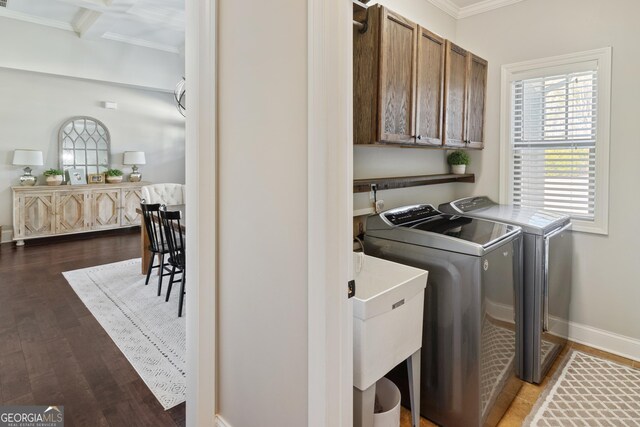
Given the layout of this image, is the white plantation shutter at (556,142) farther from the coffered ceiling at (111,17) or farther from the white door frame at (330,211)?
the coffered ceiling at (111,17)

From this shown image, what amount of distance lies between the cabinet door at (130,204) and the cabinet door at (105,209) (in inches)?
3.2

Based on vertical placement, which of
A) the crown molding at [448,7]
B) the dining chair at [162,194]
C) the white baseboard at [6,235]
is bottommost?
the white baseboard at [6,235]

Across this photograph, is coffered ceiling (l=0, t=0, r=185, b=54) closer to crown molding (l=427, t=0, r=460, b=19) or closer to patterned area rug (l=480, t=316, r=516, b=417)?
crown molding (l=427, t=0, r=460, b=19)

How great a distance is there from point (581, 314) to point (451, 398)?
5.53 ft

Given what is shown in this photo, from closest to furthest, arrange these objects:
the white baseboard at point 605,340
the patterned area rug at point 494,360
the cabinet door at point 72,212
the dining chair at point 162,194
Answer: the patterned area rug at point 494,360 → the white baseboard at point 605,340 → the dining chair at point 162,194 → the cabinet door at point 72,212

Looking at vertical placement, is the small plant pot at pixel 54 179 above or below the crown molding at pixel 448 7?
below

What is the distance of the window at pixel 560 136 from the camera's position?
8.70ft

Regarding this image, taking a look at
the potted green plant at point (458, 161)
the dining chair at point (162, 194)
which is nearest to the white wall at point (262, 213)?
the potted green plant at point (458, 161)

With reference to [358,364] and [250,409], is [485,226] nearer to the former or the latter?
[358,364]

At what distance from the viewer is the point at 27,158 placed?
18.5 ft

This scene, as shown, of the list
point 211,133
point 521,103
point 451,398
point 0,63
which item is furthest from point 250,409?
point 0,63

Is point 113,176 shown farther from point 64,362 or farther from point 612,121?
point 612,121

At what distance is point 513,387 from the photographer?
212 centimetres

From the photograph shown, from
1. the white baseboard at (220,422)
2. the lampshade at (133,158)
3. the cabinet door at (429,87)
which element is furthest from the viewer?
the lampshade at (133,158)
